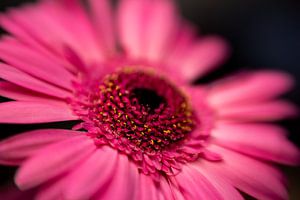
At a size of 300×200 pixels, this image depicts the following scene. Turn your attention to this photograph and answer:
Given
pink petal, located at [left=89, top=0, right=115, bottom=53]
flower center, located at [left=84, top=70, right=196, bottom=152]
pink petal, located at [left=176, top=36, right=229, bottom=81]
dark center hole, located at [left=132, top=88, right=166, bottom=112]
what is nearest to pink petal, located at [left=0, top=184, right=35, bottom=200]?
flower center, located at [left=84, top=70, right=196, bottom=152]

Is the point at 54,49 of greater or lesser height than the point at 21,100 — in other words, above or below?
above

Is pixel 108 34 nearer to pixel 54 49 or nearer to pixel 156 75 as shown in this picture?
pixel 156 75

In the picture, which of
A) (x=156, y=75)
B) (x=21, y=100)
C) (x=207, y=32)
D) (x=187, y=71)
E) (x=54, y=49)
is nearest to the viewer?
(x=21, y=100)

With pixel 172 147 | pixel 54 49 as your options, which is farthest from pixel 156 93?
pixel 54 49

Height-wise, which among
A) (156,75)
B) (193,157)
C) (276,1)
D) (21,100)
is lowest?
(193,157)

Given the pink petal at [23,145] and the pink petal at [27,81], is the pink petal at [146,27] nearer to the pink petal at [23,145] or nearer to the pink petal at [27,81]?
the pink petal at [27,81]

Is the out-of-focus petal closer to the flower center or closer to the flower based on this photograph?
the flower

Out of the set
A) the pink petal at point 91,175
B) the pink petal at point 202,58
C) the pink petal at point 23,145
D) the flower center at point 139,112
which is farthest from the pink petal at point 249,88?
the pink petal at point 23,145

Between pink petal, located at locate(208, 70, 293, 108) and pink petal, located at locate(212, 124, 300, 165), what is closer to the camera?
pink petal, located at locate(212, 124, 300, 165)
